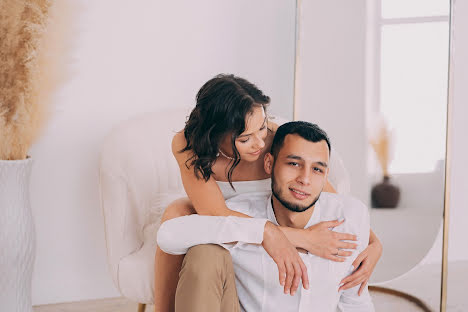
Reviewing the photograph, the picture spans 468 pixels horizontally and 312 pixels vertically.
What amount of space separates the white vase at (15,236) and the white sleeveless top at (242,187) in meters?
0.78

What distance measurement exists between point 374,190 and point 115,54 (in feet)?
4.11

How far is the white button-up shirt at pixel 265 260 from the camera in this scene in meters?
1.43

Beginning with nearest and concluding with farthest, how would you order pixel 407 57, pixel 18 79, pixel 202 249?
pixel 202 249
pixel 18 79
pixel 407 57

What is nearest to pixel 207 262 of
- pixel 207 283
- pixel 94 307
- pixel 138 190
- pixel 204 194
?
pixel 207 283

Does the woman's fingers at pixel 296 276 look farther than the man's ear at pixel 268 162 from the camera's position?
No

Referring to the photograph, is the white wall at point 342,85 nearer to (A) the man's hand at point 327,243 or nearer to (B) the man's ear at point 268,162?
(B) the man's ear at point 268,162

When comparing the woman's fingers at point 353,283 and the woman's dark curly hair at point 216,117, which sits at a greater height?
the woman's dark curly hair at point 216,117

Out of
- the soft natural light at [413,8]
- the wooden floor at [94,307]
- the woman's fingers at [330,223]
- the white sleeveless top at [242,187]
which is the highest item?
the soft natural light at [413,8]

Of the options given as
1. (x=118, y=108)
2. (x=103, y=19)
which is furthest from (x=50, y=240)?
(x=103, y=19)

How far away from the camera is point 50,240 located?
2.41 metres

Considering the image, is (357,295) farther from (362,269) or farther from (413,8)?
(413,8)

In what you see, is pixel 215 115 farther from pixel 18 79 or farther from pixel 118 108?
pixel 118 108

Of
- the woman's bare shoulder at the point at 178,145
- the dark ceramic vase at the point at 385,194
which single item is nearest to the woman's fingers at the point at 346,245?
the woman's bare shoulder at the point at 178,145

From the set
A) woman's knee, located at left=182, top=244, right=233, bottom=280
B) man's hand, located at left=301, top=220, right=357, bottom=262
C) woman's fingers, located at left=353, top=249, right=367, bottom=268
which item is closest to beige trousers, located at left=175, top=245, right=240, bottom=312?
woman's knee, located at left=182, top=244, right=233, bottom=280
